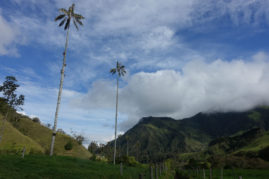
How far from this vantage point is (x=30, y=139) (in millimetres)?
78500

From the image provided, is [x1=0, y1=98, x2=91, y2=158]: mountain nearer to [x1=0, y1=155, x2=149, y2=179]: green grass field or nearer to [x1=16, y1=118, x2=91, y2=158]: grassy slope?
[x1=16, y1=118, x2=91, y2=158]: grassy slope

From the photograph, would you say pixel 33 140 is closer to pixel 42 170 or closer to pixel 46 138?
pixel 46 138

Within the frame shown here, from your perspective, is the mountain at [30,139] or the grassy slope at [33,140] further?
the grassy slope at [33,140]

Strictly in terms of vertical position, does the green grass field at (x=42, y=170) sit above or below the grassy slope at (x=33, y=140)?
below

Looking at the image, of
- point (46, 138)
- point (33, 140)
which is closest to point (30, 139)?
point (33, 140)

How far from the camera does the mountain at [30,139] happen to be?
67.5 meters

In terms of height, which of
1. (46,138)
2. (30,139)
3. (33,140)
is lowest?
(33,140)

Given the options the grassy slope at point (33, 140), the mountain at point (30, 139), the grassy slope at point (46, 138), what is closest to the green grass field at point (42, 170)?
the mountain at point (30, 139)

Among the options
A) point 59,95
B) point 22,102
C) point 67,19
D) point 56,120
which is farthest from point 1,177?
point 22,102

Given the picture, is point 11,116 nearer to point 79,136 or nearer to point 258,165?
point 79,136

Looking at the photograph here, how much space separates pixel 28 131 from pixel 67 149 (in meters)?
28.6

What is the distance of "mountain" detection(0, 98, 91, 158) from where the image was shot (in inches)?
2657

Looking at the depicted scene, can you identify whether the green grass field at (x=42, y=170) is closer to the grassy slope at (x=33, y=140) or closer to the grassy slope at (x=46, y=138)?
the grassy slope at (x=33, y=140)

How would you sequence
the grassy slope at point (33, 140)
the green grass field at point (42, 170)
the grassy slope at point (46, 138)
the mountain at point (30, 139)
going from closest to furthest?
the green grass field at point (42, 170) → the mountain at point (30, 139) → the grassy slope at point (33, 140) → the grassy slope at point (46, 138)
